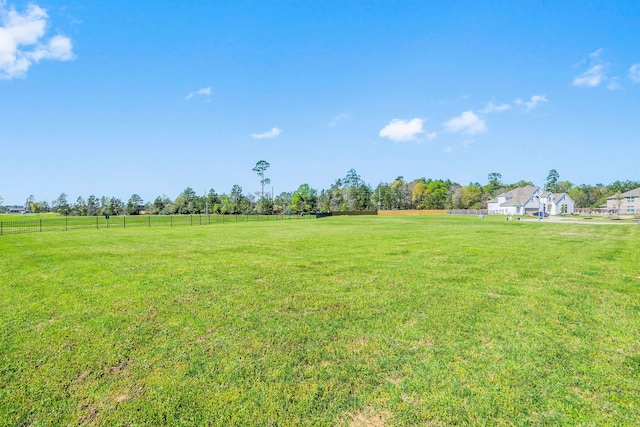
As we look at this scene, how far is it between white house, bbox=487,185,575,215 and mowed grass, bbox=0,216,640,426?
59.8 m

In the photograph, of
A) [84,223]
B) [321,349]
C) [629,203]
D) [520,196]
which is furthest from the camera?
[520,196]

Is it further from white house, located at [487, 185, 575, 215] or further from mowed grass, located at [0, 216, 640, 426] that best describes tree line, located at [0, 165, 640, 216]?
mowed grass, located at [0, 216, 640, 426]

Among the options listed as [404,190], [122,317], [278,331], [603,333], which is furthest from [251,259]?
[404,190]

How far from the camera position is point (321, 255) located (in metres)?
9.58

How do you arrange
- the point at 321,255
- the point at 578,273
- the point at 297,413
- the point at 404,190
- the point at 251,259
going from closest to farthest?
1. the point at 297,413
2. the point at 578,273
3. the point at 251,259
4. the point at 321,255
5. the point at 404,190

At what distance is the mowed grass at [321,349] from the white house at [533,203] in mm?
59832

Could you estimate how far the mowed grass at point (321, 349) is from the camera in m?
2.44

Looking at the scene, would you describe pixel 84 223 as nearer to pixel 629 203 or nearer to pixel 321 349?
pixel 321 349

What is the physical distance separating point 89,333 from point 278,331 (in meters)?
2.30

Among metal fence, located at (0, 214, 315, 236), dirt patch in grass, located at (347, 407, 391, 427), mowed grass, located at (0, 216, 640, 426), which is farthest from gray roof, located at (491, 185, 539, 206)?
dirt patch in grass, located at (347, 407, 391, 427)

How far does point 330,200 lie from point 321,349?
275 feet

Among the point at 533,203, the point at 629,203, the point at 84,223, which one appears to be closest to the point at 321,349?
the point at 84,223

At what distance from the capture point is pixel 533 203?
58.0 meters

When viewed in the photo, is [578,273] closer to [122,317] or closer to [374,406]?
[374,406]
